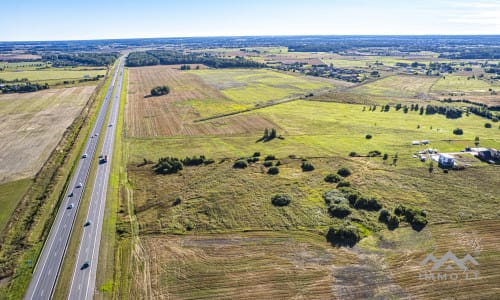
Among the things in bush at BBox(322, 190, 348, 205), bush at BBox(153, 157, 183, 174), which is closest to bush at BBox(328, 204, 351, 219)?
bush at BBox(322, 190, 348, 205)

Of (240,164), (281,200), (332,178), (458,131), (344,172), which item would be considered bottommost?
(281,200)

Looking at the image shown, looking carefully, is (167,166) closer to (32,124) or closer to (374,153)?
(374,153)

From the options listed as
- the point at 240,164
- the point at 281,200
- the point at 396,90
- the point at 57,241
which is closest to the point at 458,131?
the point at 240,164

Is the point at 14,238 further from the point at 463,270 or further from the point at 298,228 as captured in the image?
the point at 463,270

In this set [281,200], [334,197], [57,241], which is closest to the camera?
[57,241]

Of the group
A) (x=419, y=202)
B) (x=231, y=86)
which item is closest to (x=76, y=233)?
(x=419, y=202)
